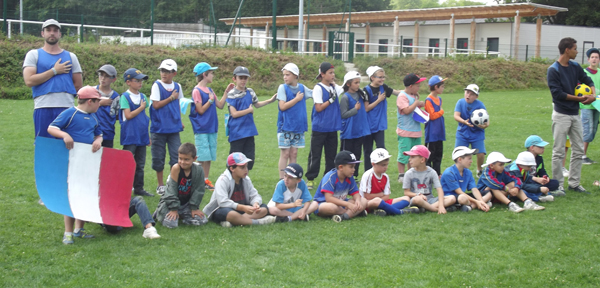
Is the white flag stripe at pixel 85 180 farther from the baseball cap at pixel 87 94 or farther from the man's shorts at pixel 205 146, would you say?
the man's shorts at pixel 205 146

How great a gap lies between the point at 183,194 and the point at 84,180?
A: 111 centimetres

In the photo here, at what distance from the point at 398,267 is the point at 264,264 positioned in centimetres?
122

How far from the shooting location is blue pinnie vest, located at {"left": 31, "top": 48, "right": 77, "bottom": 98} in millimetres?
6461

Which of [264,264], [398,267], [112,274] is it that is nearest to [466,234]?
[398,267]

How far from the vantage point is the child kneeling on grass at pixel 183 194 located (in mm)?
5934

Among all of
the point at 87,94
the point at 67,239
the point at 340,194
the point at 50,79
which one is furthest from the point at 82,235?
the point at 340,194

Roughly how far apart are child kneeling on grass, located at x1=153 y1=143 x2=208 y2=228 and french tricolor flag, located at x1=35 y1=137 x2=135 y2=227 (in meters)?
0.46

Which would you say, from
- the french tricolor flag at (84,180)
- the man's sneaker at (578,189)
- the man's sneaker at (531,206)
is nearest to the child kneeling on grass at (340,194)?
the man's sneaker at (531,206)

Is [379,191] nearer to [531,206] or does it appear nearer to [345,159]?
[345,159]

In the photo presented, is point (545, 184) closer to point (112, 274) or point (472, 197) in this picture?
point (472, 197)

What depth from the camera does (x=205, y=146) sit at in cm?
797

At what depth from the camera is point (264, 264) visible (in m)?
4.79

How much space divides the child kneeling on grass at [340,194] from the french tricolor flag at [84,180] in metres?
2.27

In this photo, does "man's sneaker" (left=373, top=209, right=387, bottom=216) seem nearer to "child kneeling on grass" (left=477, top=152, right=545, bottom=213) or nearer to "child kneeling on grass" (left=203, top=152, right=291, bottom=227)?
"child kneeling on grass" (left=203, top=152, right=291, bottom=227)
